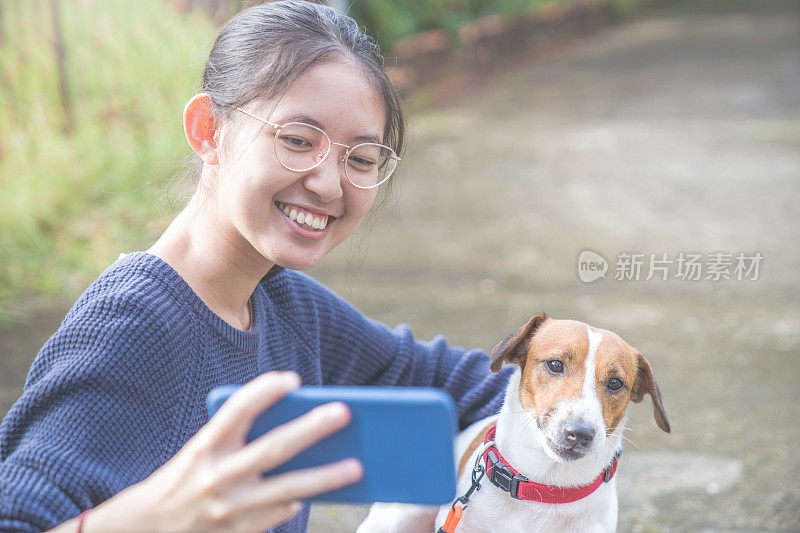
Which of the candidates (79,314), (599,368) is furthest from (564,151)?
(79,314)

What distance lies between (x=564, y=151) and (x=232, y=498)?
22.2 ft

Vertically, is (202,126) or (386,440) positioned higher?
(202,126)

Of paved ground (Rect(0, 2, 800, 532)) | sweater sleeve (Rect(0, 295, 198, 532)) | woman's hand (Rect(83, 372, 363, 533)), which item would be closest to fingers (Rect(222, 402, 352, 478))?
woman's hand (Rect(83, 372, 363, 533))

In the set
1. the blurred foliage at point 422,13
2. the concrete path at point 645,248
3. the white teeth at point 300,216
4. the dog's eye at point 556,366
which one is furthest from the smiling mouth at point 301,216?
the blurred foliage at point 422,13

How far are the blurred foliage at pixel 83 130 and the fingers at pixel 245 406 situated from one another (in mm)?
3496

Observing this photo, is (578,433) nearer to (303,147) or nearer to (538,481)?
(538,481)

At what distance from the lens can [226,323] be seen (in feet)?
5.46

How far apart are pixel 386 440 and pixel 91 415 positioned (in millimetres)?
584

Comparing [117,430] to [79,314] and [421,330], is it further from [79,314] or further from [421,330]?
[421,330]

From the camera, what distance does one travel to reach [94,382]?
53.2 inches

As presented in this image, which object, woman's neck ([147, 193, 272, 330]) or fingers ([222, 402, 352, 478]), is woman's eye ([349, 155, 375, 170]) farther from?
fingers ([222, 402, 352, 478])

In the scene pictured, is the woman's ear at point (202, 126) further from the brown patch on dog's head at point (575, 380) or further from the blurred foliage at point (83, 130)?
the blurred foliage at point (83, 130)

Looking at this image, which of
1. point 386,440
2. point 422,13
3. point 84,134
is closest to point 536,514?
point 386,440

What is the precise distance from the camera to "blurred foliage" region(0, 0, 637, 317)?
4660mm
